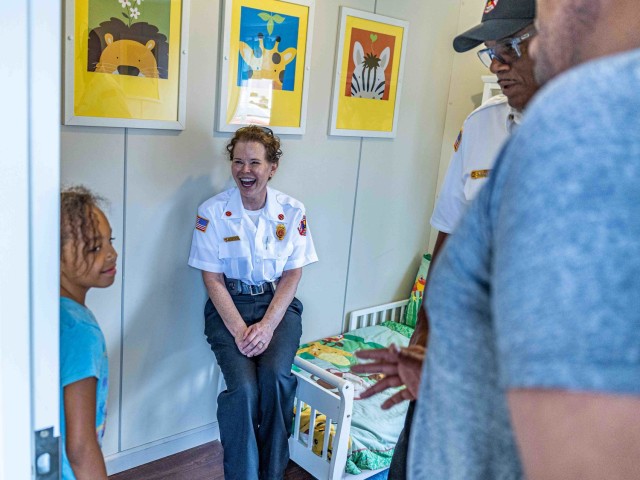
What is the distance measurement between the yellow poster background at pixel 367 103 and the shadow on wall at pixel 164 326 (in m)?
0.86

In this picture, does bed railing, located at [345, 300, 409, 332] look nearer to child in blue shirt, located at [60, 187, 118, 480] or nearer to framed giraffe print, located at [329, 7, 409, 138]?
framed giraffe print, located at [329, 7, 409, 138]

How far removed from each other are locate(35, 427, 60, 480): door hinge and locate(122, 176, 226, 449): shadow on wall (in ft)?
5.71

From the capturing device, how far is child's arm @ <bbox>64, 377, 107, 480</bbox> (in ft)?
3.48

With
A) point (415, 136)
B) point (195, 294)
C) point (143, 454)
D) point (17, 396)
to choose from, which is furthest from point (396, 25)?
point (17, 396)

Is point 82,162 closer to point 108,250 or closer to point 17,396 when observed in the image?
point 108,250

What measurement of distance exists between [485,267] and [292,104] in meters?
2.46

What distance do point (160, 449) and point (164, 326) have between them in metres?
0.57

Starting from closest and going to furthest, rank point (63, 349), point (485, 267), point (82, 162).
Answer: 1. point (485, 267)
2. point (63, 349)
3. point (82, 162)

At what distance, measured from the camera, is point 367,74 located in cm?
319

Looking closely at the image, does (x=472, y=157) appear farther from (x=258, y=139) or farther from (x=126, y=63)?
(x=126, y=63)

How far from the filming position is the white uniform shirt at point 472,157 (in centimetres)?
183

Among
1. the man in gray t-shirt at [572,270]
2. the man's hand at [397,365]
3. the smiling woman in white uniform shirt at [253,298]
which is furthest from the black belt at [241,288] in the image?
the man in gray t-shirt at [572,270]

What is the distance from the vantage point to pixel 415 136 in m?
3.55

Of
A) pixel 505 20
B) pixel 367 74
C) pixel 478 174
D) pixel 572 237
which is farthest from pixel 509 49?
pixel 367 74
